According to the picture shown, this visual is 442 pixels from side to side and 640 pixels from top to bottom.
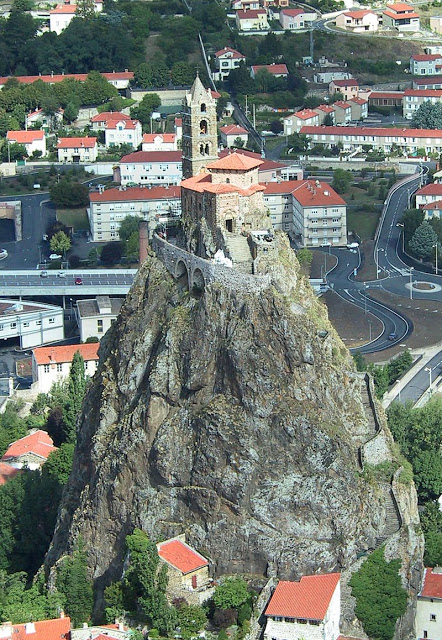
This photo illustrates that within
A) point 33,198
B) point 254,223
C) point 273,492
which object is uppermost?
point 254,223

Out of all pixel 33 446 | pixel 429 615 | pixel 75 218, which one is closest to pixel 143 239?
pixel 33 446

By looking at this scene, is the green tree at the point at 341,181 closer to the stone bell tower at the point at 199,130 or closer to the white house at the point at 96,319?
the white house at the point at 96,319

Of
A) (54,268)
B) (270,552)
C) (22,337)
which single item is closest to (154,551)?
(270,552)

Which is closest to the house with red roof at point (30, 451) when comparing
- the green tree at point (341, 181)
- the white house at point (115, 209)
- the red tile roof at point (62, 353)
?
the red tile roof at point (62, 353)

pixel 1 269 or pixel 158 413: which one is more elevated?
pixel 158 413

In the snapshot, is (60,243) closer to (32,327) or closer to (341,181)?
(32,327)

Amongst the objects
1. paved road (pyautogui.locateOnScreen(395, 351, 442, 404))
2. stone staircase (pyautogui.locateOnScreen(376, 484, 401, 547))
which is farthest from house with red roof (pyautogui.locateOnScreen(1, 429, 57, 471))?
stone staircase (pyautogui.locateOnScreen(376, 484, 401, 547))

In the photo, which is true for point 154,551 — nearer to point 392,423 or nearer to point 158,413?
point 158,413

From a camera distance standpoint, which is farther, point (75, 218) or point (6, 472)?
point (75, 218)
